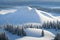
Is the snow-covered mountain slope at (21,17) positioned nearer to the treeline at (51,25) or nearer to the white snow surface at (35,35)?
the treeline at (51,25)

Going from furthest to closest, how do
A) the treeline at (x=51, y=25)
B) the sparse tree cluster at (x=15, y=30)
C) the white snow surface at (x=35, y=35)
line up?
1. the treeline at (x=51, y=25)
2. the sparse tree cluster at (x=15, y=30)
3. the white snow surface at (x=35, y=35)

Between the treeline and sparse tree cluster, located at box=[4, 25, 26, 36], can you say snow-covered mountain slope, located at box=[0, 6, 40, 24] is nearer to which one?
the treeline

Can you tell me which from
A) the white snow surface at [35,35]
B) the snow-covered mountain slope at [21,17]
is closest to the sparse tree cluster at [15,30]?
the white snow surface at [35,35]

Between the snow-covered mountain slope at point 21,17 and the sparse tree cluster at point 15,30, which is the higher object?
the snow-covered mountain slope at point 21,17

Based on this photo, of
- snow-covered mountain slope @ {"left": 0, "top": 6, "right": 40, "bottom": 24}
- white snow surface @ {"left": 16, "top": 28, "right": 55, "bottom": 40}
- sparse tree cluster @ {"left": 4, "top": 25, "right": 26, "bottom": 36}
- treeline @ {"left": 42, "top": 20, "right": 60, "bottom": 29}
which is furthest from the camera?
snow-covered mountain slope @ {"left": 0, "top": 6, "right": 40, "bottom": 24}

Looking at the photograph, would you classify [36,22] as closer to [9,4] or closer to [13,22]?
[13,22]

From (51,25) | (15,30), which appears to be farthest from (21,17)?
(15,30)

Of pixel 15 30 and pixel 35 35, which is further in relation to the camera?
pixel 15 30

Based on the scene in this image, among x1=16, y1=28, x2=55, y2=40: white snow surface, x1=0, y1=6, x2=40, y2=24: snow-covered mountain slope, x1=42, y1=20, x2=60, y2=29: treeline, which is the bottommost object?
x1=16, y1=28, x2=55, y2=40: white snow surface

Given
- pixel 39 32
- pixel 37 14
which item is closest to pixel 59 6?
pixel 37 14

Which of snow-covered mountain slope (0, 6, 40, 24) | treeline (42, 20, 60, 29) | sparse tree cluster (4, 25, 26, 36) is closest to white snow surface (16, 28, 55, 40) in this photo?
sparse tree cluster (4, 25, 26, 36)

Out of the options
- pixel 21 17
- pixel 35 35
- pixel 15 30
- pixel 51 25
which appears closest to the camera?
pixel 35 35

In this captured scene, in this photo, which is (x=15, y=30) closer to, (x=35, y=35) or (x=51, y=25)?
(x=35, y=35)
